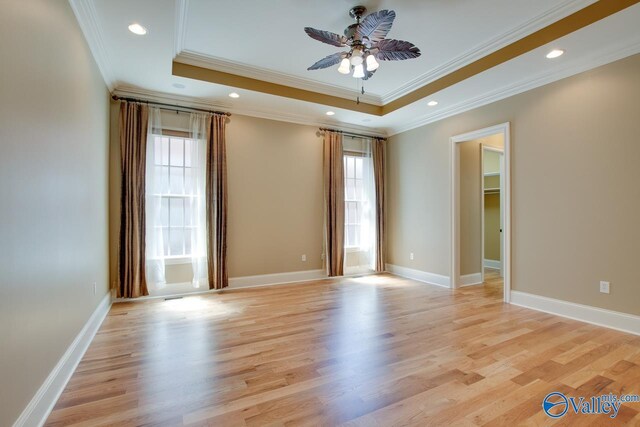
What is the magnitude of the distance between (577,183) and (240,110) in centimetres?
463

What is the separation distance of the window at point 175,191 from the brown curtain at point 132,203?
234 mm

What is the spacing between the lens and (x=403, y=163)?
19.3 feet

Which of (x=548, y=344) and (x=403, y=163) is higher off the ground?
(x=403, y=163)

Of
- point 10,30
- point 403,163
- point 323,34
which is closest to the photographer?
point 10,30

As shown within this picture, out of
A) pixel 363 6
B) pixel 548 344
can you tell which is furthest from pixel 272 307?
pixel 363 6

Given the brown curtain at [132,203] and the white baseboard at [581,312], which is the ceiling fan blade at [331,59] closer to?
the brown curtain at [132,203]

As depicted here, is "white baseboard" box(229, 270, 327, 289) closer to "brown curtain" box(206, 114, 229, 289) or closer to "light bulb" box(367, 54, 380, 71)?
"brown curtain" box(206, 114, 229, 289)

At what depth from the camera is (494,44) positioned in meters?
3.42

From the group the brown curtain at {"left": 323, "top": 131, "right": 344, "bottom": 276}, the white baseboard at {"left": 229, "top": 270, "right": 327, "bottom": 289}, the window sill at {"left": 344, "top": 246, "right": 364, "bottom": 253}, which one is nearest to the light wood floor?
the white baseboard at {"left": 229, "top": 270, "right": 327, "bottom": 289}

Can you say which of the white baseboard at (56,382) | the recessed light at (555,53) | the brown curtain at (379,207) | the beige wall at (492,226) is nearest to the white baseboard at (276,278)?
the brown curtain at (379,207)

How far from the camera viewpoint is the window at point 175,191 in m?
4.39

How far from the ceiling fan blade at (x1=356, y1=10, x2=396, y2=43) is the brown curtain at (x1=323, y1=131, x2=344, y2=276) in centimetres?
270

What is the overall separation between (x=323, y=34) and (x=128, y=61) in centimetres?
228

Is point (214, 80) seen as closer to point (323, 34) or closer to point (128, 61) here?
point (128, 61)
